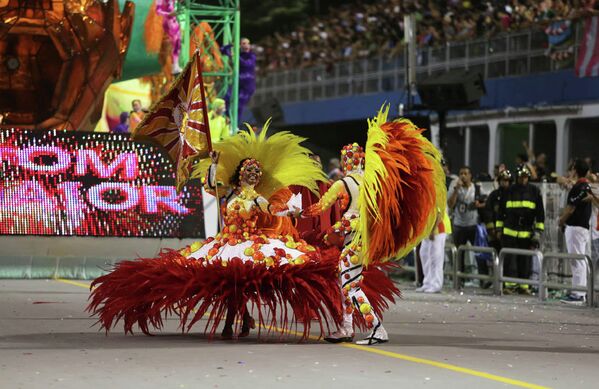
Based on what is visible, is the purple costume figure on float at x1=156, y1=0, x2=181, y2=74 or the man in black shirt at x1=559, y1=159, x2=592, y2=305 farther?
the purple costume figure on float at x1=156, y1=0, x2=181, y2=74

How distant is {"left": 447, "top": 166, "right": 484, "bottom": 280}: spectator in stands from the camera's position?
21.7 m

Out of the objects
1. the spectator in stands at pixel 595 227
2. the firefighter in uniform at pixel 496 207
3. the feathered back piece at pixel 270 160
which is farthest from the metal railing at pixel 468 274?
the feathered back piece at pixel 270 160

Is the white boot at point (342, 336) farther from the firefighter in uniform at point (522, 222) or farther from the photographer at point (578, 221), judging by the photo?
the firefighter in uniform at point (522, 222)

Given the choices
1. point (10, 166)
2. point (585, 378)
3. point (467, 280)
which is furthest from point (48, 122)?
point (585, 378)

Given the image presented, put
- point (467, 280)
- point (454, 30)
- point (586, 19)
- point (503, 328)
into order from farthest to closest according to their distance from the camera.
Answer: point (454, 30) < point (586, 19) < point (467, 280) < point (503, 328)

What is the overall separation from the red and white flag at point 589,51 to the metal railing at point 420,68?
0.29 m

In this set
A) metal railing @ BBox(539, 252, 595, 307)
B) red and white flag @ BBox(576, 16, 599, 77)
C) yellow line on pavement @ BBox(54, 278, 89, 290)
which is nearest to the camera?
metal railing @ BBox(539, 252, 595, 307)

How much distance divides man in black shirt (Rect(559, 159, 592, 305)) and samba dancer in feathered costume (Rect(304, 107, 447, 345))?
6.80 meters

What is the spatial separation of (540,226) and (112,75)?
10.4 metres

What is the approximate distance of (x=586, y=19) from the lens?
26.8 m

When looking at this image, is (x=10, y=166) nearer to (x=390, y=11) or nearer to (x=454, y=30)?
(x=454, y=30)

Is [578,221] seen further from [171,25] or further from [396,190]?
[171,25]

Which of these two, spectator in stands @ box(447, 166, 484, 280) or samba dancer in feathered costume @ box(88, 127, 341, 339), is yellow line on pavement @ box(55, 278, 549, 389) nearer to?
samba dancer in feathered costume @ box(88, 127, 341, 339)

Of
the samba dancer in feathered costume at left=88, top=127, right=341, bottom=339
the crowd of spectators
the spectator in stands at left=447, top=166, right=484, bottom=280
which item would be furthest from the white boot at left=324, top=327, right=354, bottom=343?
the crowd of spectators
